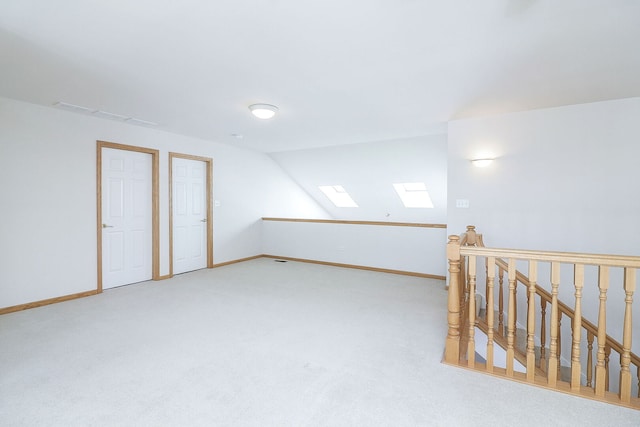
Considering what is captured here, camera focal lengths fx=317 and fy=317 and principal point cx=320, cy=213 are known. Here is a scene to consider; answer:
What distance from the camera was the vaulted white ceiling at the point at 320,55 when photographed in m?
1.86

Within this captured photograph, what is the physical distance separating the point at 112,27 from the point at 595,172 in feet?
15.2

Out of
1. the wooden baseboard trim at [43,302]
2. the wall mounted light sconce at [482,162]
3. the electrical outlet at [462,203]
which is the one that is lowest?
the wooden baseboard trim at [43,302]

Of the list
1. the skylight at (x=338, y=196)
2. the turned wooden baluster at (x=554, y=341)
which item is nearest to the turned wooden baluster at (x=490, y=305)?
the turned wooden baluster at (x=554, y=341)

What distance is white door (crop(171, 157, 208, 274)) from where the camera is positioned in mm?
5121

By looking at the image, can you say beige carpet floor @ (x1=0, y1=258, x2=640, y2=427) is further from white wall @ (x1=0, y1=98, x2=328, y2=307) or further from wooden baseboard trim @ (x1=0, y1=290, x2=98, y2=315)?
white wall @ (x1=0, y1=98, x2=328, y2=307)

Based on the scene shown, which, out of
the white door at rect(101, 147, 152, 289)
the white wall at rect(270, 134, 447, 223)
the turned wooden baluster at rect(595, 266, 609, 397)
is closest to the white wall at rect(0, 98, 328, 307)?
the white door at rect(101, 147, 152, 289)

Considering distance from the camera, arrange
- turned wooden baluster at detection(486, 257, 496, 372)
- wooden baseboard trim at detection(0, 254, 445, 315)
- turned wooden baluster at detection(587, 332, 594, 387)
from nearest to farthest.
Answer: turned wooden baluster at detection(486, 257, 496, 372)
turned wooden baluster at detection(587, 332, 594, 387)
wooden baseboard trim at detection(0, 254, 445, 315)

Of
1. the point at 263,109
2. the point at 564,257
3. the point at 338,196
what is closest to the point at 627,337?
the point at 564,257

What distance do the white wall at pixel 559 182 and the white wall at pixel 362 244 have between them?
876 mm

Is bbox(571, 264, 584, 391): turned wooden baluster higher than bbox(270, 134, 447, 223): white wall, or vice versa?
bbox(270, 134, 447, 223): white wall

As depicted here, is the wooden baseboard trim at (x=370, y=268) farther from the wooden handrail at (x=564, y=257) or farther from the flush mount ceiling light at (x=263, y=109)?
the flush mount ceiling light at (x=263, y=109)

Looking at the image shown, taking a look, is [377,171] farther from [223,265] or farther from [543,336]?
[543,336]

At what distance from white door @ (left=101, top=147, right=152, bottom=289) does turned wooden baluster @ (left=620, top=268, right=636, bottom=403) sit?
5.20 metres

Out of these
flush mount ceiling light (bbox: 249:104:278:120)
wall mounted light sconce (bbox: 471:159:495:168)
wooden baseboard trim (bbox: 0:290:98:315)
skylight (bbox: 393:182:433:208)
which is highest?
flush mount ceiling light (bbox: 249:104:278:120)
